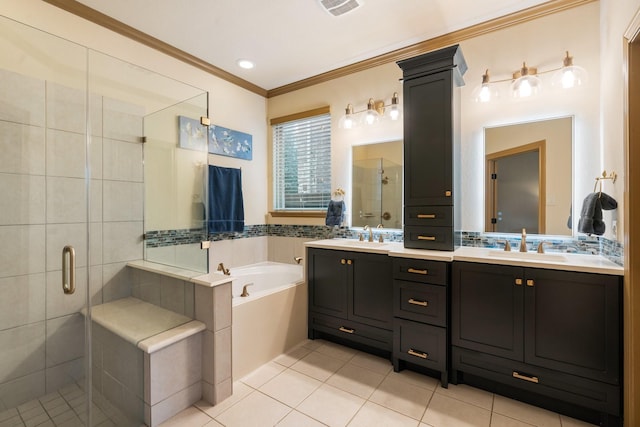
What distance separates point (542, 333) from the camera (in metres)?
1.73

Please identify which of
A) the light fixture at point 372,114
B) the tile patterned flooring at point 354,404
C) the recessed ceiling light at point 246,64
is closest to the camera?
the tile patterned flooring at point 354,404

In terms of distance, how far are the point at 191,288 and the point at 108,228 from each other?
2.75 feet

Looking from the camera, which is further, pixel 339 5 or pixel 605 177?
pixel 339 5

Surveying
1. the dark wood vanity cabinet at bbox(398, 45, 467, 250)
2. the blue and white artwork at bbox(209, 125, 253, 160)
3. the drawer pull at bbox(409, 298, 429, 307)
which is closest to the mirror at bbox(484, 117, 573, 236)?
the dark wood vanity cabinet at bbox(398, 45, 467, 250)

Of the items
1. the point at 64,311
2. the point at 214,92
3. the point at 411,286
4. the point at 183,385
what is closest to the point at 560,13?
the point at 411,286

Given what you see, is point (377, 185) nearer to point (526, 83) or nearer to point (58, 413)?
point (526, 83)

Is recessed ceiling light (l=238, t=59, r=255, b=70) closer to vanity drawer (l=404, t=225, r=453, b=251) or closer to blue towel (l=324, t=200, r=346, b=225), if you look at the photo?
blue towel (l=324, t=200, r=346, b=225)

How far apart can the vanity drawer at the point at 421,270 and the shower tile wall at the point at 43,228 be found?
2.17 m

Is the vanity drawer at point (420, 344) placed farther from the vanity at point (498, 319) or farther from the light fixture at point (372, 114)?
the light fixture at point (372, 114)

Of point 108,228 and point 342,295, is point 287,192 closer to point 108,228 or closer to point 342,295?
point 342,295

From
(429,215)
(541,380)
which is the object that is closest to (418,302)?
(429,215)

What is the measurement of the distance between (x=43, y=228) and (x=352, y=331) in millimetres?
2325

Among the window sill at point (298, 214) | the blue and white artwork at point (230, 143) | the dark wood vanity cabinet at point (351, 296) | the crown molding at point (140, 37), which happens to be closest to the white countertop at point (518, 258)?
the dark wood vanity cabinet at point (351, 296)

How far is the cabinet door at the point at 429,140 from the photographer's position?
218 centimetres
